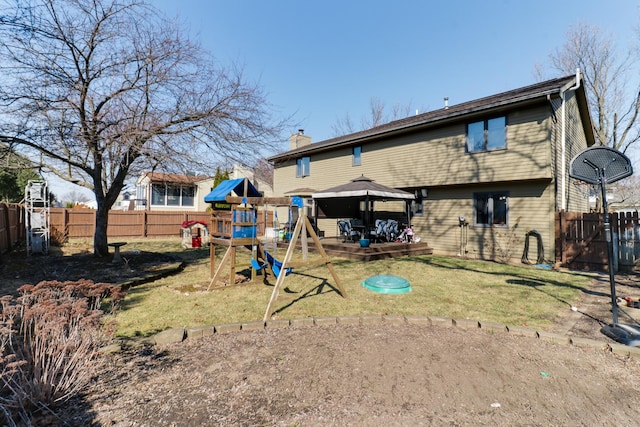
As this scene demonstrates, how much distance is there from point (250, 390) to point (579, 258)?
1109 centimetres

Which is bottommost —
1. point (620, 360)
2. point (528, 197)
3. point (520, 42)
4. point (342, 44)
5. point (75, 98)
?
point (620, 360)

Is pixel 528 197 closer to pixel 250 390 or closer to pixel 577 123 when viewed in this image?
pixel 577 123

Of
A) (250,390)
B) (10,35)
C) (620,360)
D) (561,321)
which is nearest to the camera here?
(250,390)

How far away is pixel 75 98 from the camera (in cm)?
746

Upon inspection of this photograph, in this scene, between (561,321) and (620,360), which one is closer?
(620,360)

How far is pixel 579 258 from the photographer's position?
30.9 ft

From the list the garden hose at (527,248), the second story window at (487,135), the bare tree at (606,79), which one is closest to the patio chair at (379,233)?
the second story window at (487,135)

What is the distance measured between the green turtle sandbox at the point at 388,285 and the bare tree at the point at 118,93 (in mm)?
4962

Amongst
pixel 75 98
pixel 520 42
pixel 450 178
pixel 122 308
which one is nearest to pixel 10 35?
pixel 75 98

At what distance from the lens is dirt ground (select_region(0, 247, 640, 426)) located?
2.35 meters

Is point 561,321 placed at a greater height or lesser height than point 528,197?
lesser

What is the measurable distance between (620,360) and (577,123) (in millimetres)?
13189

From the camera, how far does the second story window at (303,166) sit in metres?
18.6

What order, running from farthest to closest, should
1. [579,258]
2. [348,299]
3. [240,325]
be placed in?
[579,258], [348,299], [240,325]
